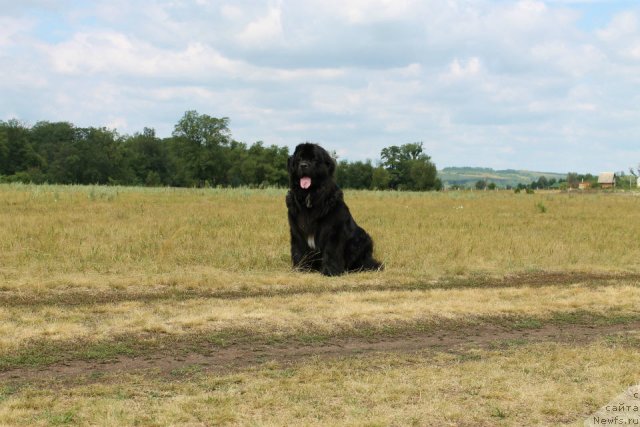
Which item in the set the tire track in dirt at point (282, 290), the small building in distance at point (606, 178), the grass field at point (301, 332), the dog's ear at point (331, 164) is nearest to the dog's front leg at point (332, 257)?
the grass field at point (301, 332)

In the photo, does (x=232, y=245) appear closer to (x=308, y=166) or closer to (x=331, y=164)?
(x=331, y=164)

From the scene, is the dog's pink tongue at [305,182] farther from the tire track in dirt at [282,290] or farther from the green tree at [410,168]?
the green tree at [410,168]

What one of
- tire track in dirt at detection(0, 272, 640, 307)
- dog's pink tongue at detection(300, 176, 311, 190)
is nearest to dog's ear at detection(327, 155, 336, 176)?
dog's pink tongue at detection(300, 176, 311, 190)

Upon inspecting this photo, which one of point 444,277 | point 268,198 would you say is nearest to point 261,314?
point 444,277

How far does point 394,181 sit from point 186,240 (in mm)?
93316

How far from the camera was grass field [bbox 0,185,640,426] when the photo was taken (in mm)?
4684

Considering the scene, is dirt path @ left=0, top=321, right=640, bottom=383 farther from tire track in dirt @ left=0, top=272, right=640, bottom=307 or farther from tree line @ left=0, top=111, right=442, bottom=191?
tree line @ left=0, top=111, right=442, bottom=191

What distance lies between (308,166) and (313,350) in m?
4.63

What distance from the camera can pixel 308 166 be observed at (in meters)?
10.5

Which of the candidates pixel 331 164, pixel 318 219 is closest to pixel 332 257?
pixel 318 219

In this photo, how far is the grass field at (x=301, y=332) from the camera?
4684 mm

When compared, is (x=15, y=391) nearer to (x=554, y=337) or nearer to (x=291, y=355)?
(x=291, y=355)

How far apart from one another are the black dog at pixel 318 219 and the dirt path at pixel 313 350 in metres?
3.78

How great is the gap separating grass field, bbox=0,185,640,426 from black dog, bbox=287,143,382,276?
0.53 metres
